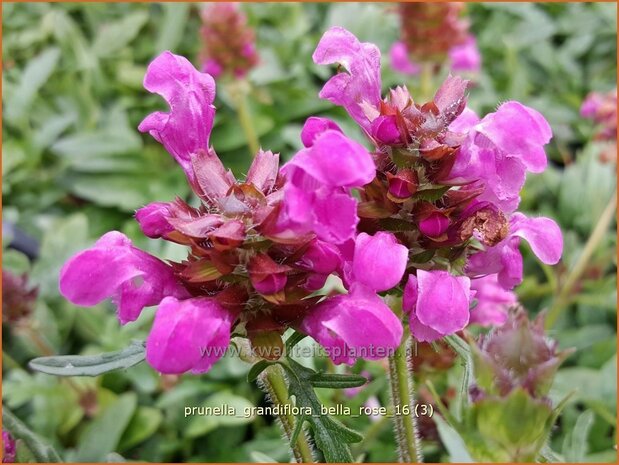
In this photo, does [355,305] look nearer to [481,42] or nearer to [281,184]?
[281,184]

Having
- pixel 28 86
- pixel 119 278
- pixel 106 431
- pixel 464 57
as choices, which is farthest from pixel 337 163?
pixel 28 86

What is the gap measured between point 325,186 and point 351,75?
0.60ft

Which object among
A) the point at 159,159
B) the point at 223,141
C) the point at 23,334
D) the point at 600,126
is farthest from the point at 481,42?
the point at 23,334

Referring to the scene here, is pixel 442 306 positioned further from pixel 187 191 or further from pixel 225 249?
pixel 187 191

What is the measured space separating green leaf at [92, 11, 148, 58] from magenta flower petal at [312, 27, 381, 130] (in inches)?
69.2

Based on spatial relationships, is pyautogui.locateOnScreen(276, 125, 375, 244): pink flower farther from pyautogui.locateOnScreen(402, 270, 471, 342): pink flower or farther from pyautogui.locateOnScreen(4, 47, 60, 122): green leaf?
pyautogui.locateOnScreen(4, 47, 60, 122): green leaf

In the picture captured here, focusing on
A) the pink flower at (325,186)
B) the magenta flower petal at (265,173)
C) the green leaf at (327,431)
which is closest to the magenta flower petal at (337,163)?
the pink flower at (325,186)

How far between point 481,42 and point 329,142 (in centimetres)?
207

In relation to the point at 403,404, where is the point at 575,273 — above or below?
below

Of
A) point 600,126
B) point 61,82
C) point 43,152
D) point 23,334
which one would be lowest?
point 23,334

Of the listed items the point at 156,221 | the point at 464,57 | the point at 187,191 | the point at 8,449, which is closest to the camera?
the point at 156,221

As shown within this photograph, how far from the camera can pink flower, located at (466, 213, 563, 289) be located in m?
0.74

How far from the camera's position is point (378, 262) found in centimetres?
66

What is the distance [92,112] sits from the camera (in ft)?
7.14
